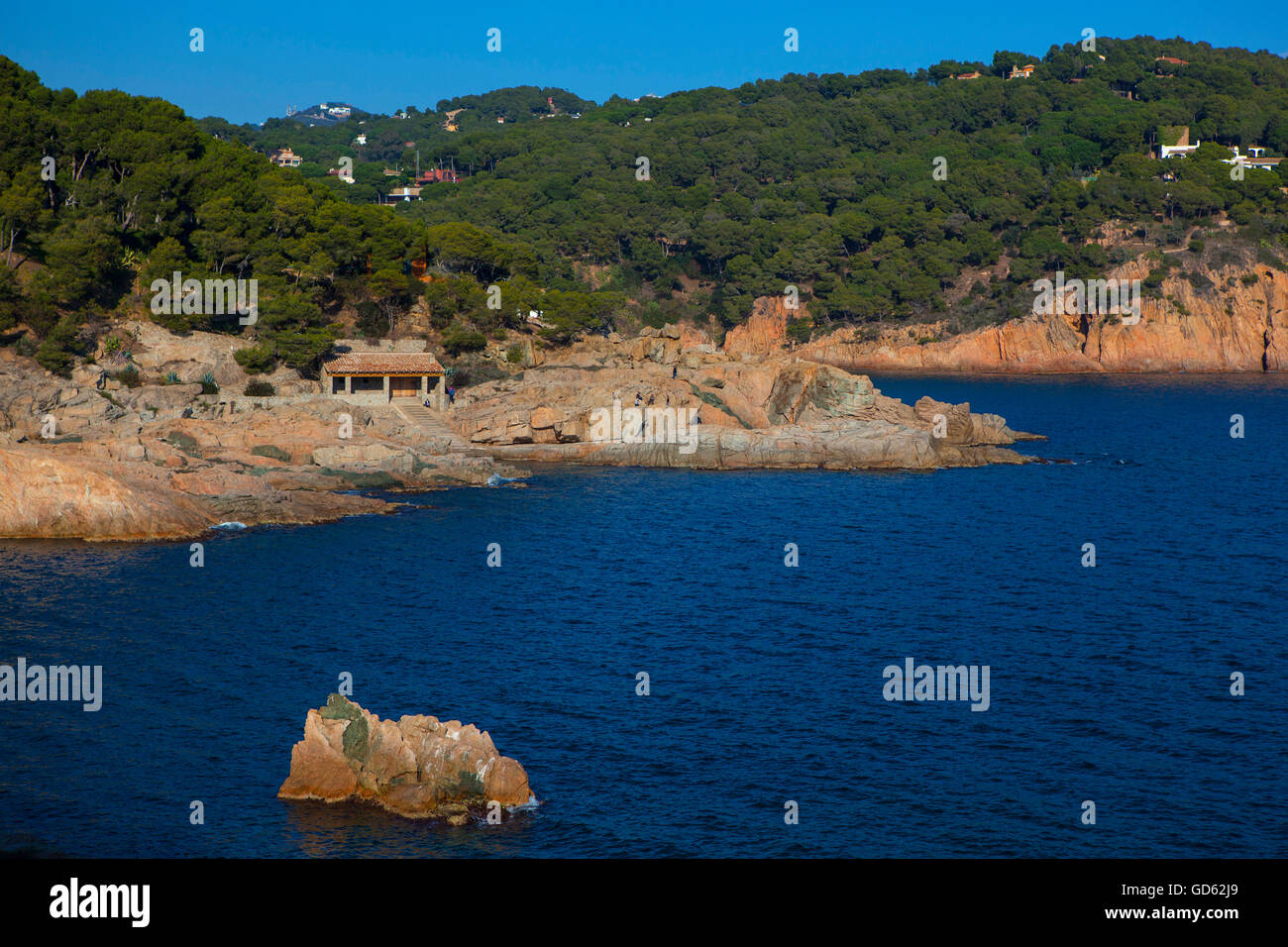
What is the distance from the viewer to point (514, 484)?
6334 cm

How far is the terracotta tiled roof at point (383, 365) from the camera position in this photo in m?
72.2

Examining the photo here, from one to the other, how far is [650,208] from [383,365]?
97337mm

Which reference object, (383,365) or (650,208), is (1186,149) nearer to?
(650,208)

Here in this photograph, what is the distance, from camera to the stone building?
72.2 metres

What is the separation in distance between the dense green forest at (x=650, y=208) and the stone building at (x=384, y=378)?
2.97 metres

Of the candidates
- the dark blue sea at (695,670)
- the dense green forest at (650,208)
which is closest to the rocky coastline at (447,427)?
the dark blue sea at (695,670)

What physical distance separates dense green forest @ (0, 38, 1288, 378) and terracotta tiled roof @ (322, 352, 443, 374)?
288 centimetres

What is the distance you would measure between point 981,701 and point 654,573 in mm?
Result: 17094

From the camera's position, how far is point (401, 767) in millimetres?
24938

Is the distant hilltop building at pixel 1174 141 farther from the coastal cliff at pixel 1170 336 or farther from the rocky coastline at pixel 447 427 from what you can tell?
the rocky coastline at pixel 447 427

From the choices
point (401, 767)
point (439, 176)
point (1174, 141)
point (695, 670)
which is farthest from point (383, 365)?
point (1174, 141)

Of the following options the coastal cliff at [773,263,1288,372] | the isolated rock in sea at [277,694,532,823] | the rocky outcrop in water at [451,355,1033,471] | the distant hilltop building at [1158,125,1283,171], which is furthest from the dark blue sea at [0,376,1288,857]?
the distant hilltop building at [1158,125,1283,171]

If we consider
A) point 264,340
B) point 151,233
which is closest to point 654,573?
point 264,340
